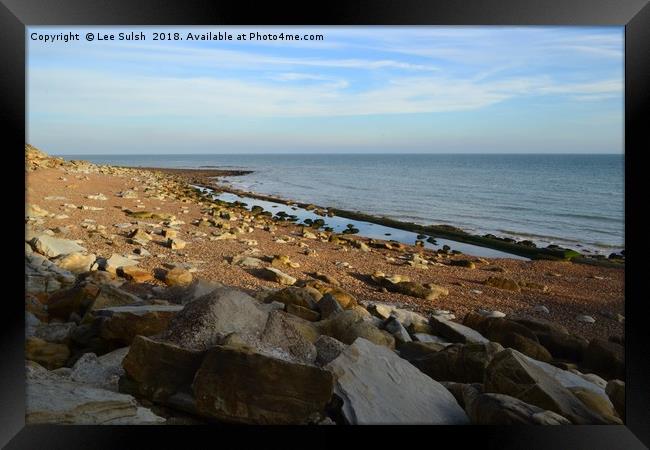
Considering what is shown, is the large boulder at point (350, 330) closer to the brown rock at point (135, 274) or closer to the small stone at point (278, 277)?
the small stone at point (278, 277)

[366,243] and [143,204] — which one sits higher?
[143,204]

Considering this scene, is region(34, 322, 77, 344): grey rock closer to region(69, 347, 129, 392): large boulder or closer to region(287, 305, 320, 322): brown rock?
region(69, 347, 129, 392): large boulder

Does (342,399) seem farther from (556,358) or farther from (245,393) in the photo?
(556,358)

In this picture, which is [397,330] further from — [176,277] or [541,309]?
[541,309]

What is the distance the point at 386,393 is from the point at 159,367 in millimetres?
1460

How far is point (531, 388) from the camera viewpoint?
3.46 meters

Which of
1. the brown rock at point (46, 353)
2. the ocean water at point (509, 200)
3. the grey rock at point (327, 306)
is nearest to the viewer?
the brown rock at point (46, 353)

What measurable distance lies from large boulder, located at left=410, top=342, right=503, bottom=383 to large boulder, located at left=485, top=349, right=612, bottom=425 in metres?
0.31

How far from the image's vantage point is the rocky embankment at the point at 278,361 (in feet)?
10.9
